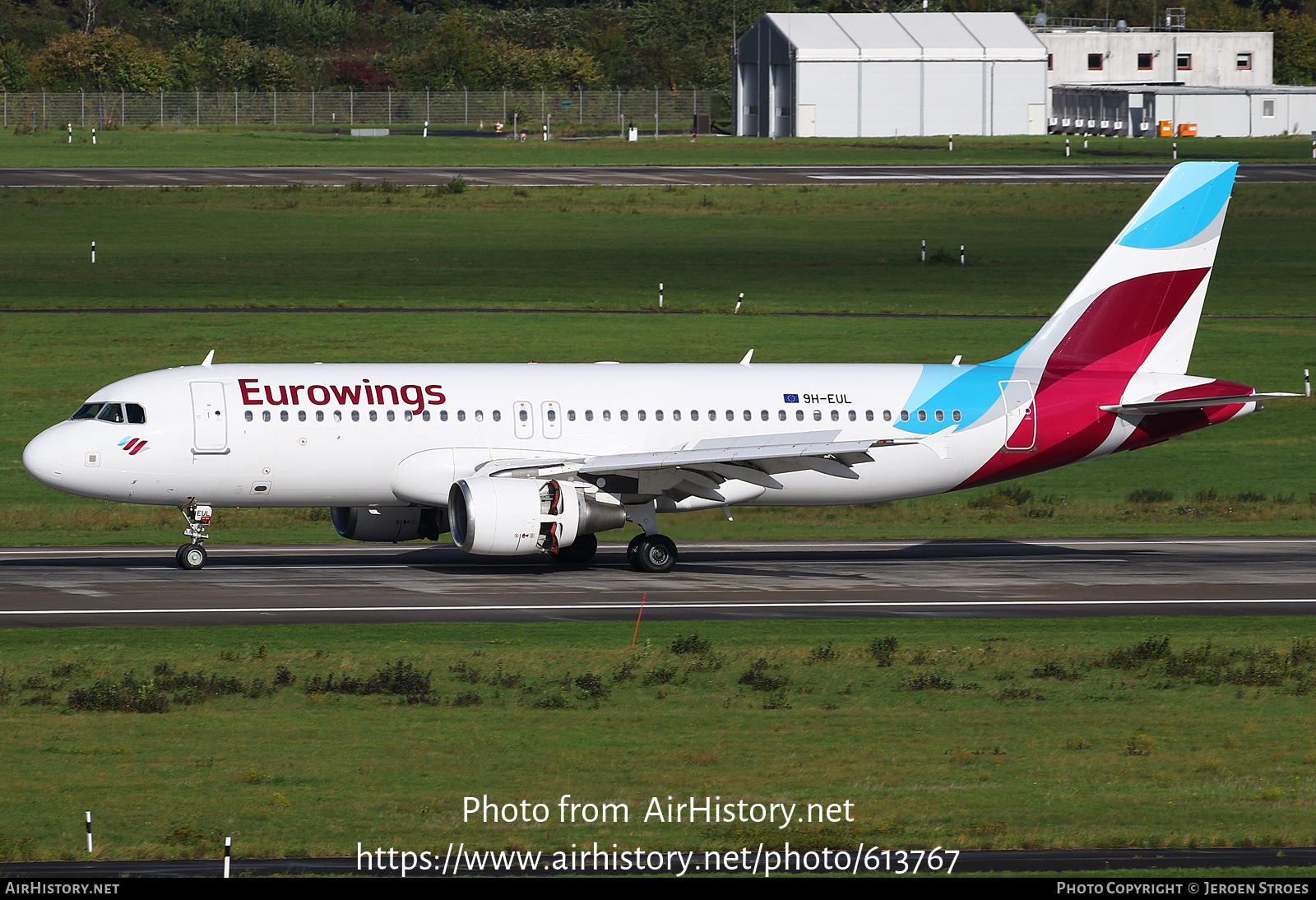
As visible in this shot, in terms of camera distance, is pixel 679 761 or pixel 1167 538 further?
pixel 1167 538

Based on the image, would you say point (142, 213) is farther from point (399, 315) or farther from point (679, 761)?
point (679, 761)

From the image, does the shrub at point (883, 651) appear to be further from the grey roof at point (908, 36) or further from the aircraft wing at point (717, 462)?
the grey roof at point (908, 36)

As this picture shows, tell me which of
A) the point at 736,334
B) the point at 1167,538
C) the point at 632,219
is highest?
the point at 632,219

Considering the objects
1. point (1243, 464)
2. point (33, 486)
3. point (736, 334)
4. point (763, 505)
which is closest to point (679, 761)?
point (763, 505)

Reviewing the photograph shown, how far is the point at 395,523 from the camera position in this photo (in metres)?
42.8

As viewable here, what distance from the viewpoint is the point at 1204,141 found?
152 meters

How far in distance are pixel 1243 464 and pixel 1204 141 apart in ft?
319

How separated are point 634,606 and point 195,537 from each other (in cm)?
1105

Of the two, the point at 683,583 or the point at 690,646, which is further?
the point at 683,583

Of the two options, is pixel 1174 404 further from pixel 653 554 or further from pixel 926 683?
pixel 926 683

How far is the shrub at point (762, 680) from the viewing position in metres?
28.5

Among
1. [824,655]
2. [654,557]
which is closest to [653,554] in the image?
[654,557]

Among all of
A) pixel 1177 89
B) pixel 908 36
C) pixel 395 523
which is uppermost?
pixel 908 36

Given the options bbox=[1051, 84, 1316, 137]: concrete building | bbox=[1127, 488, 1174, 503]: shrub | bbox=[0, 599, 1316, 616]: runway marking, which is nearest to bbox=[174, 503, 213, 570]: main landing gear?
bbox=[0, 599, 1316, 616]: runway marking
